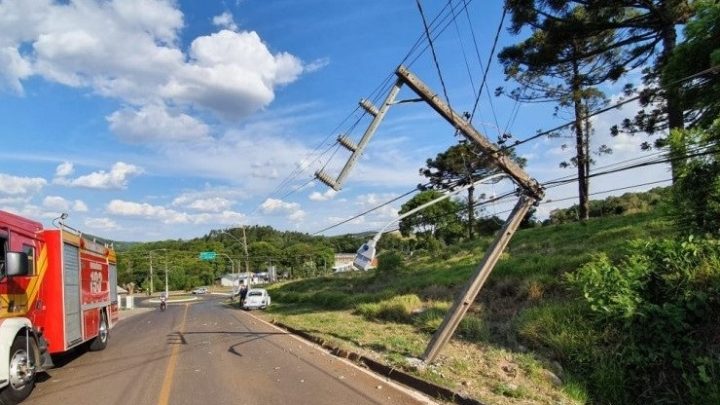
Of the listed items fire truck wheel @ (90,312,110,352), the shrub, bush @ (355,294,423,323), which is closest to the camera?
the shrub

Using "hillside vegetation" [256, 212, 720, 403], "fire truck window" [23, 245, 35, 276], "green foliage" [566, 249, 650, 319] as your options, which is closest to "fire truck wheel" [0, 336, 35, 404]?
"fire truck window" [23, 245, 35, 276]

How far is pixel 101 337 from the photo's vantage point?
14.7m

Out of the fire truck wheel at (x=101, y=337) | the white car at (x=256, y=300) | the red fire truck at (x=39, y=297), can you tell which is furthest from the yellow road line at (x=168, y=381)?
the white car at (x=256, y=300)

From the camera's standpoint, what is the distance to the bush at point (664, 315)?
7.68 meters

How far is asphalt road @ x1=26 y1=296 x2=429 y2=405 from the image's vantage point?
8297mm

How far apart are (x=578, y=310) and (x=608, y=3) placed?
1404cm

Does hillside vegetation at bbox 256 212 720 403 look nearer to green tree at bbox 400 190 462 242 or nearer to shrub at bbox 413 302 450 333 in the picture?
shrub at bbox 413 302 450 333

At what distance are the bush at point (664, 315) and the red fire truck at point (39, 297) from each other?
343 inches

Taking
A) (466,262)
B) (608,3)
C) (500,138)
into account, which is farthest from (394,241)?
(500,138)

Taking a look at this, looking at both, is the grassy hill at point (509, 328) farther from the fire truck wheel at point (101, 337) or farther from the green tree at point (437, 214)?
the green tree at point (437, 214)

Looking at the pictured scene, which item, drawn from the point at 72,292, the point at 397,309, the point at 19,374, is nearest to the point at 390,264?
the point at 397,309

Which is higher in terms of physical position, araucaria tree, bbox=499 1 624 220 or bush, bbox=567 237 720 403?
araucaria tree, bbox=499 1 624 220

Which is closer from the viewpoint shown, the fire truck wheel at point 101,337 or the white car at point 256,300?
the fire truck wheel at point 101,337

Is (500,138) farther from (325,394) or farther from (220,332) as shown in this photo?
(220,332)
